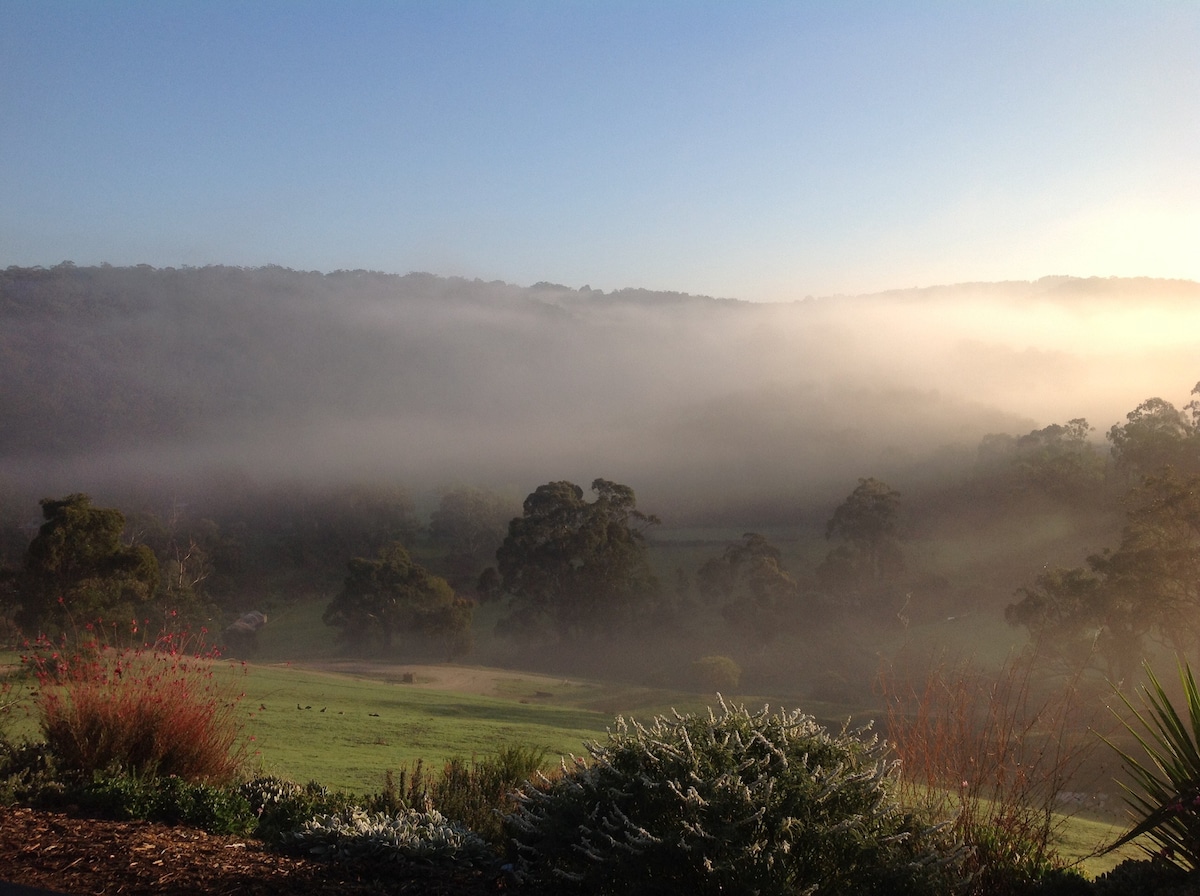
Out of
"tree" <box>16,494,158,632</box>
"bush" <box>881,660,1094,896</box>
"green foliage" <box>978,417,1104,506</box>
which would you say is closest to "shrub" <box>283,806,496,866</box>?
"bush" <box>881,660,1094,896</box>

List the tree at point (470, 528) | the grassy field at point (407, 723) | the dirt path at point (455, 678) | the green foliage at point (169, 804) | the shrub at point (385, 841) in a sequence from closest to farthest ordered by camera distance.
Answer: the shrub at point (385, 841), the green foliage at point (169, 804), the grassy field at point (407, 723), the dirt path at point (455, 678), the tree at point (470, 528)

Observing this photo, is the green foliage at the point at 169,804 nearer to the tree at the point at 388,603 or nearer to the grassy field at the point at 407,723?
the grassy field at the point at 407,723

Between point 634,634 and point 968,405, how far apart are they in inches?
3297

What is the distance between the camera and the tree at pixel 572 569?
2530 inches

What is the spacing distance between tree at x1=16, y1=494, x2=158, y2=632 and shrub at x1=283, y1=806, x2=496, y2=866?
112ft

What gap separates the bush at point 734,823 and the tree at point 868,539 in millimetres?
59082

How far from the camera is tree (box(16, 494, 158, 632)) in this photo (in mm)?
37188

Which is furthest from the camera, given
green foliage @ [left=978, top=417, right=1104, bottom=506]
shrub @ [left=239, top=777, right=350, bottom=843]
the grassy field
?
green foliage @ [left=978, top=417, right=1104, bottom=506]

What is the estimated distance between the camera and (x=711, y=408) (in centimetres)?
15412

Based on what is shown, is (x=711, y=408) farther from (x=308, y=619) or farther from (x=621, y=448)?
(x=308, y=619)

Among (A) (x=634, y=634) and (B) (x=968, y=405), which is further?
(B) (x=968, y=405)

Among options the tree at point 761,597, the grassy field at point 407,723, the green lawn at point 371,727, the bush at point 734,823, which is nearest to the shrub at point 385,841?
the bush at point 734,823

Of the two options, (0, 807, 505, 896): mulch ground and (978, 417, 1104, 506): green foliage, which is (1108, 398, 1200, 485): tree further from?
(0, 807, 505, 896): mulch ground

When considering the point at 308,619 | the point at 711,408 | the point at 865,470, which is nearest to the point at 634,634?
the point at 308,619
